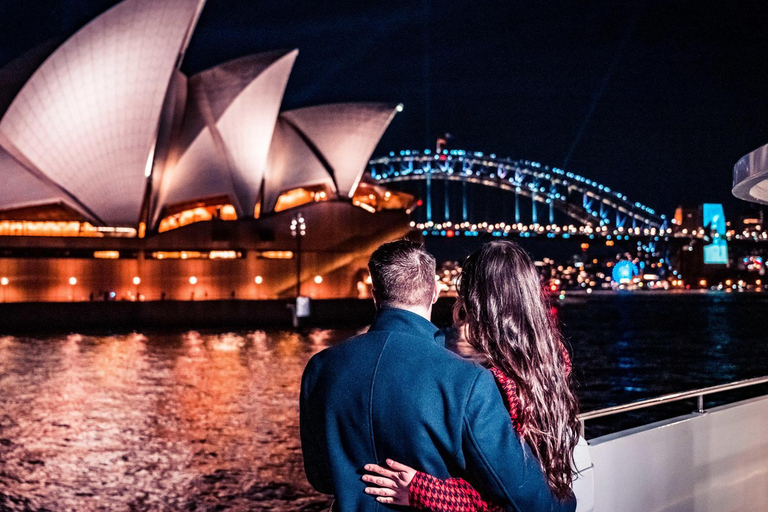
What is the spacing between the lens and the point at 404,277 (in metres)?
1.65

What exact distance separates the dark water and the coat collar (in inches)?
99.2

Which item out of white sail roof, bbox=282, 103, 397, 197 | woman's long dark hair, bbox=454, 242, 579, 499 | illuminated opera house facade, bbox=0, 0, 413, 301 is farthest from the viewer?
white sail roof, bbox=282, 103, 397, 197

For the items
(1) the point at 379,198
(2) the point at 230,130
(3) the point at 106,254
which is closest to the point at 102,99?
(2) the point at 230,130

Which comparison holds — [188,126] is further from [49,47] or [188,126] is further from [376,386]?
[376,386]

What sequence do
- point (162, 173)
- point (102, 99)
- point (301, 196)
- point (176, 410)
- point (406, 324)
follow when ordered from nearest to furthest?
point (406, 324) < point (176, 410) < point (102, 99) < point (162, 173) < point (301, 196)

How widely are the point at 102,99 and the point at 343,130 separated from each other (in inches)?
541

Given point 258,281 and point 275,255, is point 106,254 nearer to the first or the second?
point 258,281

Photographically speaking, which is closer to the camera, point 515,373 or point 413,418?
point 413,418

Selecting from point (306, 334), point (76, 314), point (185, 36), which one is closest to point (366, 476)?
point (306, 334)

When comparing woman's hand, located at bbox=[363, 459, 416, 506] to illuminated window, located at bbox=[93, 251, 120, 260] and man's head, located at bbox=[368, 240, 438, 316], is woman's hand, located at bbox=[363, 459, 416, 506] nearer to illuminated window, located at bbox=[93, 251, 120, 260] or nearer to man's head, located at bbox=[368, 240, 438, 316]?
man's head, located at bbox=[368, 240, 438, 316]

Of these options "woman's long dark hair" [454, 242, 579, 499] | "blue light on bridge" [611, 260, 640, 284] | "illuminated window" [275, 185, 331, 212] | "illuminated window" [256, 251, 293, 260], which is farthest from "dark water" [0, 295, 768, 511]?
"illuminated window" [275, 185, 331, 212]

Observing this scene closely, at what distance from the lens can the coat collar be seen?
158cm

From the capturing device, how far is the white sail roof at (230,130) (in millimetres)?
32500

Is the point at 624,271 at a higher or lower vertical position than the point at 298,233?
lower
